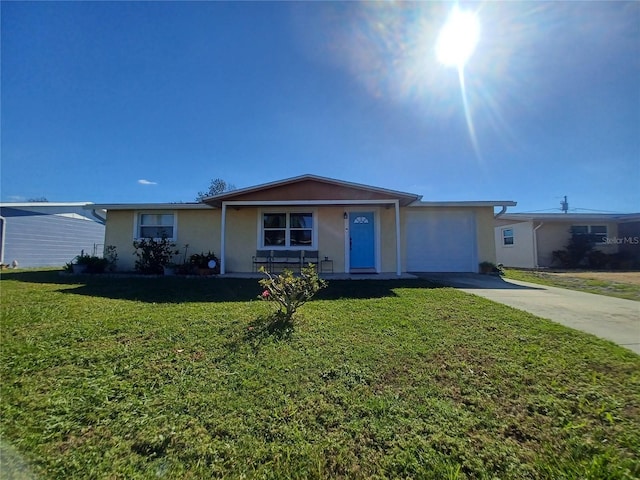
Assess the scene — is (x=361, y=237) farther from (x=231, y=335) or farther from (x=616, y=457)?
(x=616, y=457)

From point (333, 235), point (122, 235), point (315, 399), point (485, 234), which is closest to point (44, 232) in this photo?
point (122, 235)

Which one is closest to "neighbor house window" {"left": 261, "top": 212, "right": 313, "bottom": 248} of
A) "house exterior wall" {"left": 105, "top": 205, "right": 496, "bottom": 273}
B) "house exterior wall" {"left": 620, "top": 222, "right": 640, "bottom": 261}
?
"house exterior wall" {"left": 105, "top": 205, "right": 496, "bottom": 273}

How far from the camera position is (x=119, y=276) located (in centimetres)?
998

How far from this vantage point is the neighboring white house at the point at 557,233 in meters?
16.0

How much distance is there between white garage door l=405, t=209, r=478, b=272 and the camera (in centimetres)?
1164

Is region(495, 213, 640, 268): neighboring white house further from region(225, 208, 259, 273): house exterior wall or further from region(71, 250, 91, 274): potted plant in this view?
region(71, 250, 91, 274): potted plant

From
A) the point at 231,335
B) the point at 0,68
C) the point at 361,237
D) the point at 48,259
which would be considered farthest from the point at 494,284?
the point at 48,259

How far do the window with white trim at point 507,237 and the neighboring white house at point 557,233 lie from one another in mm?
79

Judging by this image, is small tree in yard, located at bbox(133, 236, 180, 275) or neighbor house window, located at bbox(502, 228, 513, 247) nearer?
small tree in yard, located at bbox(133, 236, 180, 275)

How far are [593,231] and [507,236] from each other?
15.4ft

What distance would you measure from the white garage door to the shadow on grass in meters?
3.19

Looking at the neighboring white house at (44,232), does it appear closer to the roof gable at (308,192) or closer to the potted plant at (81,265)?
the potted plant at (81,265)

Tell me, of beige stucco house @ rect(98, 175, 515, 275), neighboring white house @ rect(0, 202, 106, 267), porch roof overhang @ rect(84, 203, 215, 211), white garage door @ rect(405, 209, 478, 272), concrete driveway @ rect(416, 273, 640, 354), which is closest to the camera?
concrete driveway @ rect(416, 273, 640, 354)

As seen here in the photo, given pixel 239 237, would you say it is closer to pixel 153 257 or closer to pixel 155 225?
pixel 153 257
